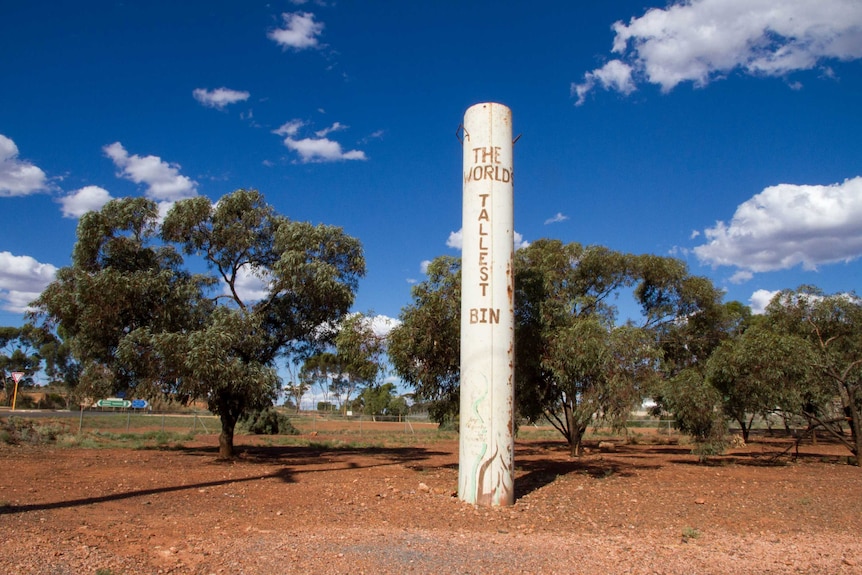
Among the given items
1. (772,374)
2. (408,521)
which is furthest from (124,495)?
(772,374)

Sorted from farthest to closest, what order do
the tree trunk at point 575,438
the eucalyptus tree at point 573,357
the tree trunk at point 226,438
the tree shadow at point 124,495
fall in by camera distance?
the tree trunk at point 575,438
the tree trunk at point 226,438
the eucalyptus tree at point 573,357
the tree shadow at point 124,495

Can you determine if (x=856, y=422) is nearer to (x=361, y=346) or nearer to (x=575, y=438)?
(x=575, y=438)

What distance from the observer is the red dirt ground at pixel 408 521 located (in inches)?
305

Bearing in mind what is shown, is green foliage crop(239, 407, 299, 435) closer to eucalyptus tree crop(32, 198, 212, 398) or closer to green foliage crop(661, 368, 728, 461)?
eucalyptus tree crop(32, 198, 212, 398)

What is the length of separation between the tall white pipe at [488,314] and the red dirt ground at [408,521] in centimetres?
78

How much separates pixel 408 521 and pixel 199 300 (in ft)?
36.9

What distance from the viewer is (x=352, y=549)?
328 inches

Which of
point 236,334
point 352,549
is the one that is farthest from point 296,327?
point 352,549

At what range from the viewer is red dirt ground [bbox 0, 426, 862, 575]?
7746 millimetres

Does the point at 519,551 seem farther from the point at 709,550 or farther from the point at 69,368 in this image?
the point at 69,368

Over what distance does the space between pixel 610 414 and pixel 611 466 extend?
195 inches

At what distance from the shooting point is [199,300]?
63.1ft

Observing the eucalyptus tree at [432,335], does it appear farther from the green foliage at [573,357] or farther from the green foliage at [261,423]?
the green foliage at [261,423]

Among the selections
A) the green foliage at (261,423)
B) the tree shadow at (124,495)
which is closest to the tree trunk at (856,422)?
Answer: the tree shadow at (124,495)
